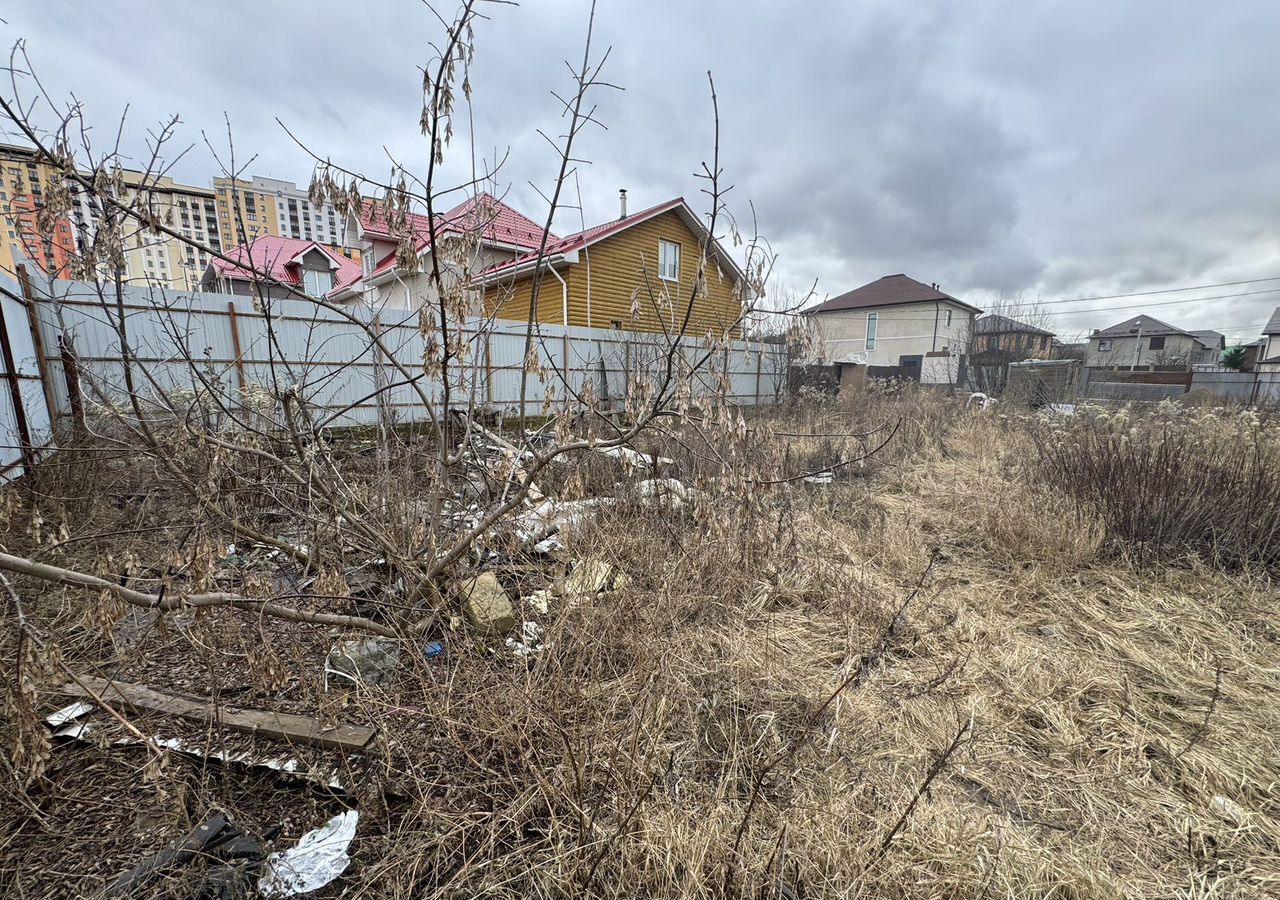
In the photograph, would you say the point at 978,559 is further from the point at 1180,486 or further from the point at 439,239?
the point at 439,239

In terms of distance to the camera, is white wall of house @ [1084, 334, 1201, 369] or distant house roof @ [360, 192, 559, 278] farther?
white wall of house @ [1084, 334, 1201, 369]

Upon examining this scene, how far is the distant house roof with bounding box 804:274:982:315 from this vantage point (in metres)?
30.5

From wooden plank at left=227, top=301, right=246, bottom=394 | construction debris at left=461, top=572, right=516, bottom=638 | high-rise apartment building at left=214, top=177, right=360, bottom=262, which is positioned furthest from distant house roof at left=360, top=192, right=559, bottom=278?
wooden plank at left=227, top=301, right=246, bottom=394

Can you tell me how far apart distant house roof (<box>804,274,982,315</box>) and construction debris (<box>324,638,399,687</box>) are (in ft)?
104

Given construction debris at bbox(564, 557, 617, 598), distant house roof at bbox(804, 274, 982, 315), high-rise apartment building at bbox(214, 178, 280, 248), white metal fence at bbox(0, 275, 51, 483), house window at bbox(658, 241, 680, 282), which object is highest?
distant house roof at bbox(804, 274, 982, 315)

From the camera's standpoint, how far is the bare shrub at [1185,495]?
333cm

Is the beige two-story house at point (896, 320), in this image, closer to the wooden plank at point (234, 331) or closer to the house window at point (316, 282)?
the house window at point (316, 282)

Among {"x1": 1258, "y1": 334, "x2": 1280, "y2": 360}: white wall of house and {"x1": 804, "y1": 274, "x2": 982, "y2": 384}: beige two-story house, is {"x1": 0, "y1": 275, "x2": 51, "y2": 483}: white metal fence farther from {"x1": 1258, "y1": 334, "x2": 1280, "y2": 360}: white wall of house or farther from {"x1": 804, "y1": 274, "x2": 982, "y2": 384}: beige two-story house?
{"x1": 1258, "y1": 334, "x2": 1280, "y2": 360}: white wall of house

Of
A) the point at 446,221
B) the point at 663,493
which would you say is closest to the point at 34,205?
the point at 446,221

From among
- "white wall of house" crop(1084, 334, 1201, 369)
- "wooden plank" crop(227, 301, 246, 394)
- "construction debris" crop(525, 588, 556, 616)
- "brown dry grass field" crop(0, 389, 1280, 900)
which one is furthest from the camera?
"white wall of house" crop(1084, 334, 1201, 369)

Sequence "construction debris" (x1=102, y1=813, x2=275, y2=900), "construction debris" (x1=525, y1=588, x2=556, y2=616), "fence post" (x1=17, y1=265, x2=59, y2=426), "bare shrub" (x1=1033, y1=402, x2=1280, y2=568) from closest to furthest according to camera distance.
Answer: "construction debris" (x1=102, y1=813, x2=275, y2=900), "construction debris" (x1=525, y1=588, x2=556, y2=616), "bare shrub" (x1=1033, y1=402, x2=1280, y2=568), "fence post" (x1=17, y1=265, x2=59, y2=426)

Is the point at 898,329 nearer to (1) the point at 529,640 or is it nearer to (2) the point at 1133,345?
(2) the point at 1133,345

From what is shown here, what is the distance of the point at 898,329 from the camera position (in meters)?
31.8

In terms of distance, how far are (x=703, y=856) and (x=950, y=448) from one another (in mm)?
7727
